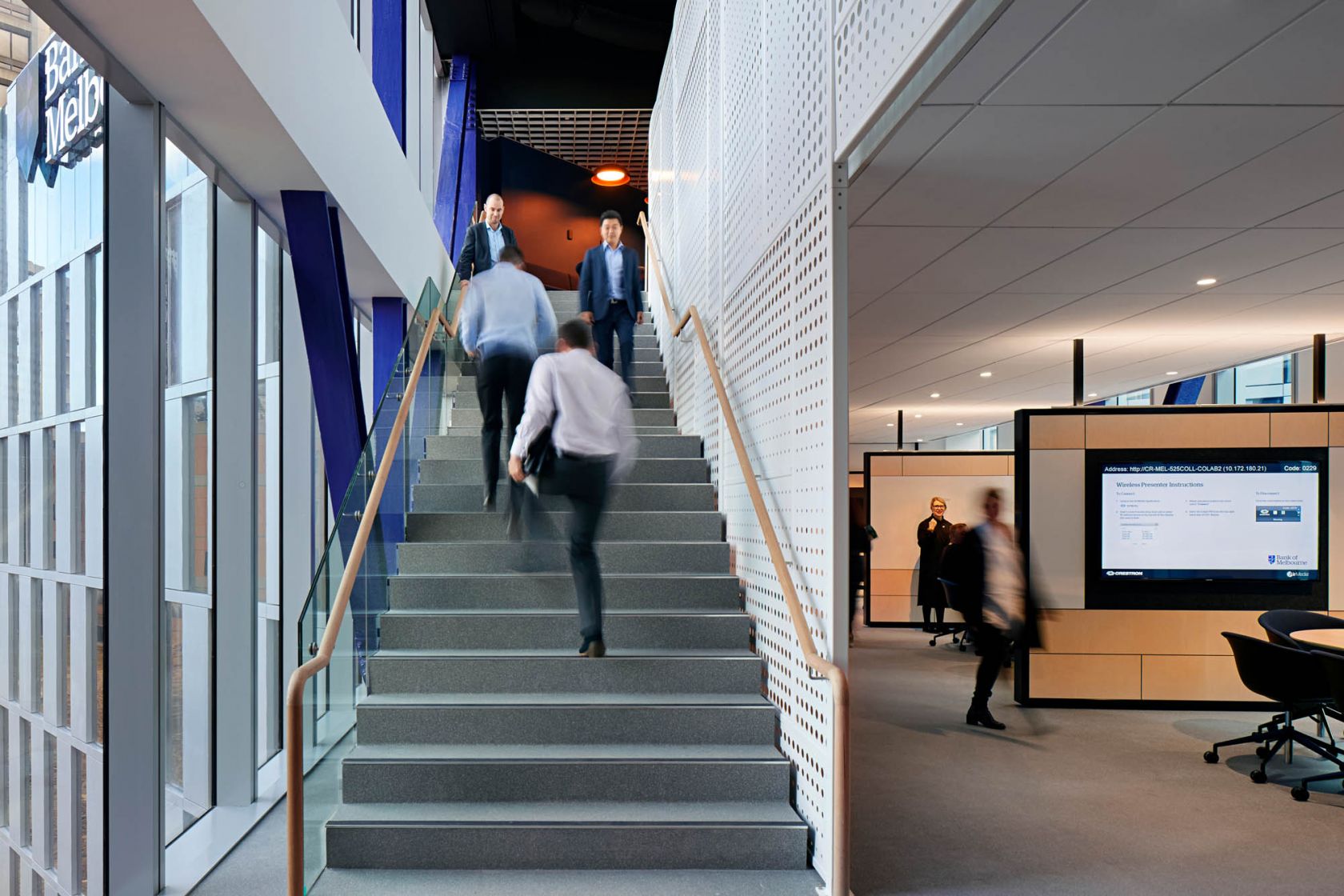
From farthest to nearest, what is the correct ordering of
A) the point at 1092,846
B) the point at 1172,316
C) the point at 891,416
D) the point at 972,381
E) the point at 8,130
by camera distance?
the point at 891,416 → the point at 972,381 → the point at 1172,316 → the point at 1092,846 → the point at 8,130

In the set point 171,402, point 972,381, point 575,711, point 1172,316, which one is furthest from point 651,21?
point 575,711

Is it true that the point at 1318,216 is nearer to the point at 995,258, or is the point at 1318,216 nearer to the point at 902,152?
the point at 995,258

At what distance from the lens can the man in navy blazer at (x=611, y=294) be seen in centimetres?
751

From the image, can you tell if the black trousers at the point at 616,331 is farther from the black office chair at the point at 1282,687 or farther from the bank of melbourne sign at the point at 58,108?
the black office chair at the point at 1282,687

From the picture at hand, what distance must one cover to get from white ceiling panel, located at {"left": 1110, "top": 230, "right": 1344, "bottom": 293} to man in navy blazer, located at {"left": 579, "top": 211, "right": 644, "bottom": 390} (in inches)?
134

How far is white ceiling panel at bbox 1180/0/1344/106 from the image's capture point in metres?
2.61

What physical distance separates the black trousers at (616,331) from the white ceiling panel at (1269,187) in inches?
158

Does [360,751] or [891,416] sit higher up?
[891,416]

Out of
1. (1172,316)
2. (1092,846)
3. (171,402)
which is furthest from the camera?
(1172,316)

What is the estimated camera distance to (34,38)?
371 centimetres

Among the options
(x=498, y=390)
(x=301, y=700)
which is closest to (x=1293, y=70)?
(x=301, y=700)

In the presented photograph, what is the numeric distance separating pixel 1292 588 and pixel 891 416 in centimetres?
818

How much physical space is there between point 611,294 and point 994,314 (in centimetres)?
278

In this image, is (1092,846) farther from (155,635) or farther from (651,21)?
(651,21)
